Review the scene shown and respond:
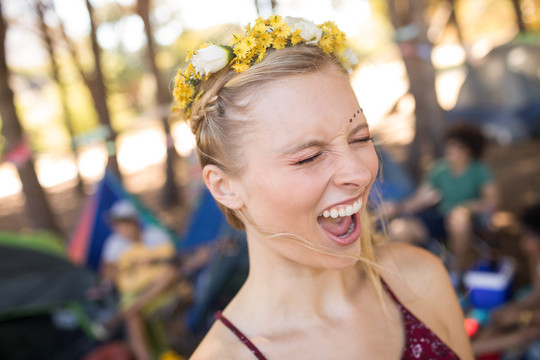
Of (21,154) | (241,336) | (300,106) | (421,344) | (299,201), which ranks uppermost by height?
(300,106)

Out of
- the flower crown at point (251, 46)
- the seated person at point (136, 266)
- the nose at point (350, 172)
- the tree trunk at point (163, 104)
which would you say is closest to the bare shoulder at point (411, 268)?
the nose at point (350, 172)

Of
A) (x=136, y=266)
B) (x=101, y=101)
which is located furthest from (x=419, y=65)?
(x=101, y=101)

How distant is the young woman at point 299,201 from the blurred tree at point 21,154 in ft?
11.1

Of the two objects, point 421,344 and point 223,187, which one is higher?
point 223,187

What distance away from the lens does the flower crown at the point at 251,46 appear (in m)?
1.01

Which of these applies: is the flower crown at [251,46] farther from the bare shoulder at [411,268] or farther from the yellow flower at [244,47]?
the bare shoulder at [411,268]

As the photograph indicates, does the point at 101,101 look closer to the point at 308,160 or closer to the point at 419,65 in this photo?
the point at 419,65

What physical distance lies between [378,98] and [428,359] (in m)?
10.1

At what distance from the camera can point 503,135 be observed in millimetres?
6840

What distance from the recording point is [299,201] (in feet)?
3.03

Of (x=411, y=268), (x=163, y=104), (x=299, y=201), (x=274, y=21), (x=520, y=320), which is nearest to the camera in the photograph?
(x=299, y=201)

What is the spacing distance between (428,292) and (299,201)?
1.76ft

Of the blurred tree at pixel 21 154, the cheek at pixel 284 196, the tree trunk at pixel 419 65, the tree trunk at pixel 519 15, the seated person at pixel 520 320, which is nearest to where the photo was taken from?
the cheek at pixel 284 196

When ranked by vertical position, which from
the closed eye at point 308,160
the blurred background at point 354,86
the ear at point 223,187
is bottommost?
the blurred background at point 354,86
